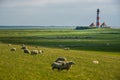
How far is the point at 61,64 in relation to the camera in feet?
75.1

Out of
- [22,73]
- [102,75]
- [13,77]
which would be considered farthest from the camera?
[102,75]

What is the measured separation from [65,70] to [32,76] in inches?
165

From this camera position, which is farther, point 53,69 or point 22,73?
point 53,69

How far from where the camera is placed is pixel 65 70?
23.4m

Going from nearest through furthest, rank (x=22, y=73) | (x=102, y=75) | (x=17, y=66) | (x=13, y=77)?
(x=13, y=77) < (x=22, y=73) < (x=102, y=75) < (x=17, y=66)

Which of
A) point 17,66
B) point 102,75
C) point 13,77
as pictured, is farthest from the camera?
point 17,66

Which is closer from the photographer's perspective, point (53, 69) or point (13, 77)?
point (13, 77)

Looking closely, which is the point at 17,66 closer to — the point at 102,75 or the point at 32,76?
the point at 32,76

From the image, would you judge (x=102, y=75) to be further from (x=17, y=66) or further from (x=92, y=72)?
(x=17, y=66)

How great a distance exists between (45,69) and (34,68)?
106cm

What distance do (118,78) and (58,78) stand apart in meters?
5.39

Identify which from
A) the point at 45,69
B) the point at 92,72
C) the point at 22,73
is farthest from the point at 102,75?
the point at 22,73

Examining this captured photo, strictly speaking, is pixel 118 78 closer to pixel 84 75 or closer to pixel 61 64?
pixel 84 75

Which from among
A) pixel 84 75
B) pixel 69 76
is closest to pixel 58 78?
pixel 69 76
